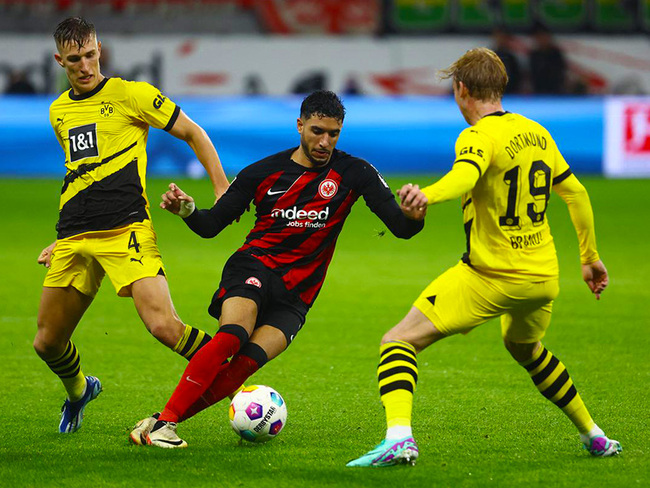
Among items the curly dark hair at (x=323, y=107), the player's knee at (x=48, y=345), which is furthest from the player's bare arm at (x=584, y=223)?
the player's knee at (x=48, y=345)

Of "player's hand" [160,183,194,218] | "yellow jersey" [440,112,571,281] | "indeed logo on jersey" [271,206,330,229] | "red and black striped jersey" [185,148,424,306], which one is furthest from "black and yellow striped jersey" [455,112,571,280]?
"player's hand" [160,183,194,218]

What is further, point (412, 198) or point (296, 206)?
point (296, 206)

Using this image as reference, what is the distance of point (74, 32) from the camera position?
5.47 metres

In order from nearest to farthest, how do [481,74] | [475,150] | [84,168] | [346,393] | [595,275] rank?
[475,150] → [481,74] → [595,275] → [84,168] → [346,393]

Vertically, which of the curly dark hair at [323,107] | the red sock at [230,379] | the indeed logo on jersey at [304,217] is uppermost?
the curly dark hair at [323,107]

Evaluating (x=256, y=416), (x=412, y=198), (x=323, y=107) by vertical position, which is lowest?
(x=256, y=416)

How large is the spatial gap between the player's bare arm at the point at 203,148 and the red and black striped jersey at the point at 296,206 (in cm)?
17

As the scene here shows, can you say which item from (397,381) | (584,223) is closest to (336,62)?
(584,223)

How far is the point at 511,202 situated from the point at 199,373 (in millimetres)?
1672

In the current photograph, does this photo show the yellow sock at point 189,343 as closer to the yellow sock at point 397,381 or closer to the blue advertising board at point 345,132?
the yellow sock at point 397,381

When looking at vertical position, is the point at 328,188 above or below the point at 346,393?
above

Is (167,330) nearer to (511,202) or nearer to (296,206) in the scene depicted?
(296,206)

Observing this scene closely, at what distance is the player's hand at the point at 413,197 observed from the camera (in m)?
4.43

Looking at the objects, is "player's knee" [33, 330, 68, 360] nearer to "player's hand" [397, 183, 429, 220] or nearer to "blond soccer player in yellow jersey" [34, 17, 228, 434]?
"blond soccer player in yellow jersey" [34, 17, 228, 434]
